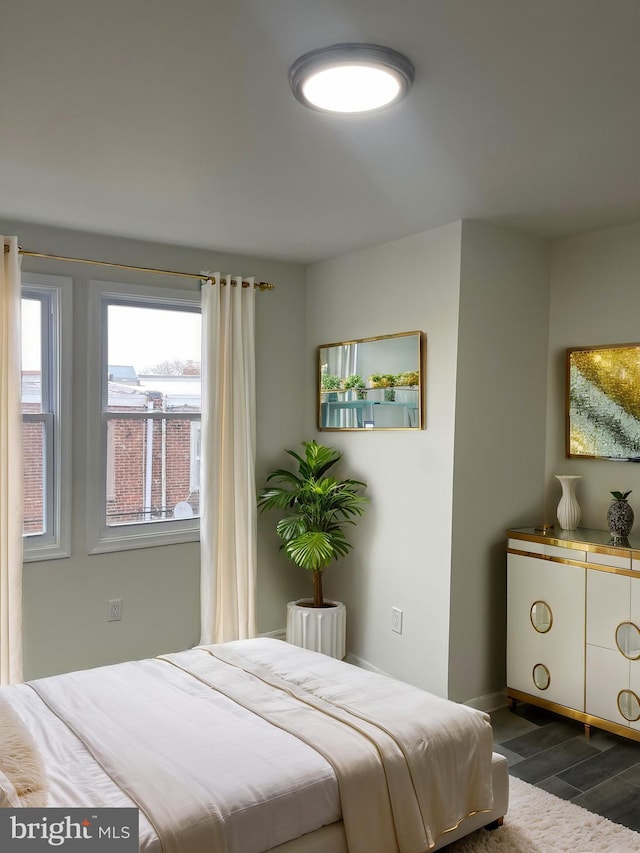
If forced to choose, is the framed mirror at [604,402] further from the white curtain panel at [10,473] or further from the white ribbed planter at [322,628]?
the white curtain panel at [10,473]

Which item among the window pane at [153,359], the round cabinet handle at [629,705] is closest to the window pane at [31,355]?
the window pane at [153,359]

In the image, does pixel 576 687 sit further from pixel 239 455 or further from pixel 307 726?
pixel 239 455

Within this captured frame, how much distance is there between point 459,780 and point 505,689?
1685mm

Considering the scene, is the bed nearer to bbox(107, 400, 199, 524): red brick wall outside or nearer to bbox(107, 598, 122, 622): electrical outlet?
bbox(107, 598, 122, 622): electrical outlet

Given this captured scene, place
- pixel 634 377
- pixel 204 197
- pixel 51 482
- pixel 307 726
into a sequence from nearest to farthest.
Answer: pixel 307 726 < pixel 204 197 < pixel 634 377 < pixel 51 482

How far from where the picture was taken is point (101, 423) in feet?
13.6

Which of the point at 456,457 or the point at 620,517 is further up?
the point at 456,457

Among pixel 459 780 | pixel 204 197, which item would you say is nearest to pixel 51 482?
pixel 204 197

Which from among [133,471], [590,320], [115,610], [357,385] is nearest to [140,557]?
[115,610]

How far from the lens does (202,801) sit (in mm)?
1977

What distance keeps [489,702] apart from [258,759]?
2.15 m

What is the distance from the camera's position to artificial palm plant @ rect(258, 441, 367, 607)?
165 inches

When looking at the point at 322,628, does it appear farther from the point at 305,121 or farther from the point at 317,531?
the point at 305,121

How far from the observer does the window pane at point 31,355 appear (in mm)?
3941
